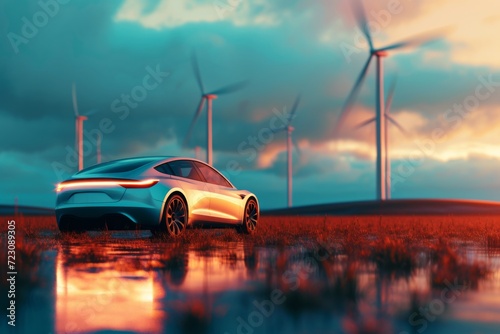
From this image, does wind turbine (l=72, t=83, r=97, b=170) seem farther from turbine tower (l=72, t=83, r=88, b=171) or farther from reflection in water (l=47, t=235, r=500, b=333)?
reflection in water (l=47, t=235, r=500, b=333)

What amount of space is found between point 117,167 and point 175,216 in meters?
1.35

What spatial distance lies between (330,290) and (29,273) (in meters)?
2.95

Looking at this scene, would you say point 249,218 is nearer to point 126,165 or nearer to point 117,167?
A: point 126,165

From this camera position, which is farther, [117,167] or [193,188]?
[193,188]

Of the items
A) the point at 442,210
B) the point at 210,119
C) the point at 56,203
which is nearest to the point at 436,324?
the point at 56,203

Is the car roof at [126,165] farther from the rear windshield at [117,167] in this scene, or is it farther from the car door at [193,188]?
the car door at [193,188]

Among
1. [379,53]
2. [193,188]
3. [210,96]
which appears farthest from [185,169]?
[210,96]

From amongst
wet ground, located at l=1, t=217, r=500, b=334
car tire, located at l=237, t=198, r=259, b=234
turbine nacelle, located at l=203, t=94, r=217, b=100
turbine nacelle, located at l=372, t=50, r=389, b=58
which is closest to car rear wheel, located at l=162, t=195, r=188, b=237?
car tire, located at l=237, t=198, r=259, b=234

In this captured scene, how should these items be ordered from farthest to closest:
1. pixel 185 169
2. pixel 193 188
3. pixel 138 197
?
pixel 185 169, pixel 193 188, pixel 138 197

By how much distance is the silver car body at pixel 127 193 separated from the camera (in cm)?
1181

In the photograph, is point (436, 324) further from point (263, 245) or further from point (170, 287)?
point (263, 245)

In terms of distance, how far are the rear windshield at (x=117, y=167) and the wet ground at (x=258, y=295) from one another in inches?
134

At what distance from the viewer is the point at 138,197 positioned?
11.8 meters

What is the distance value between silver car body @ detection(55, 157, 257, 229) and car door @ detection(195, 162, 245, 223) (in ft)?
1.50
